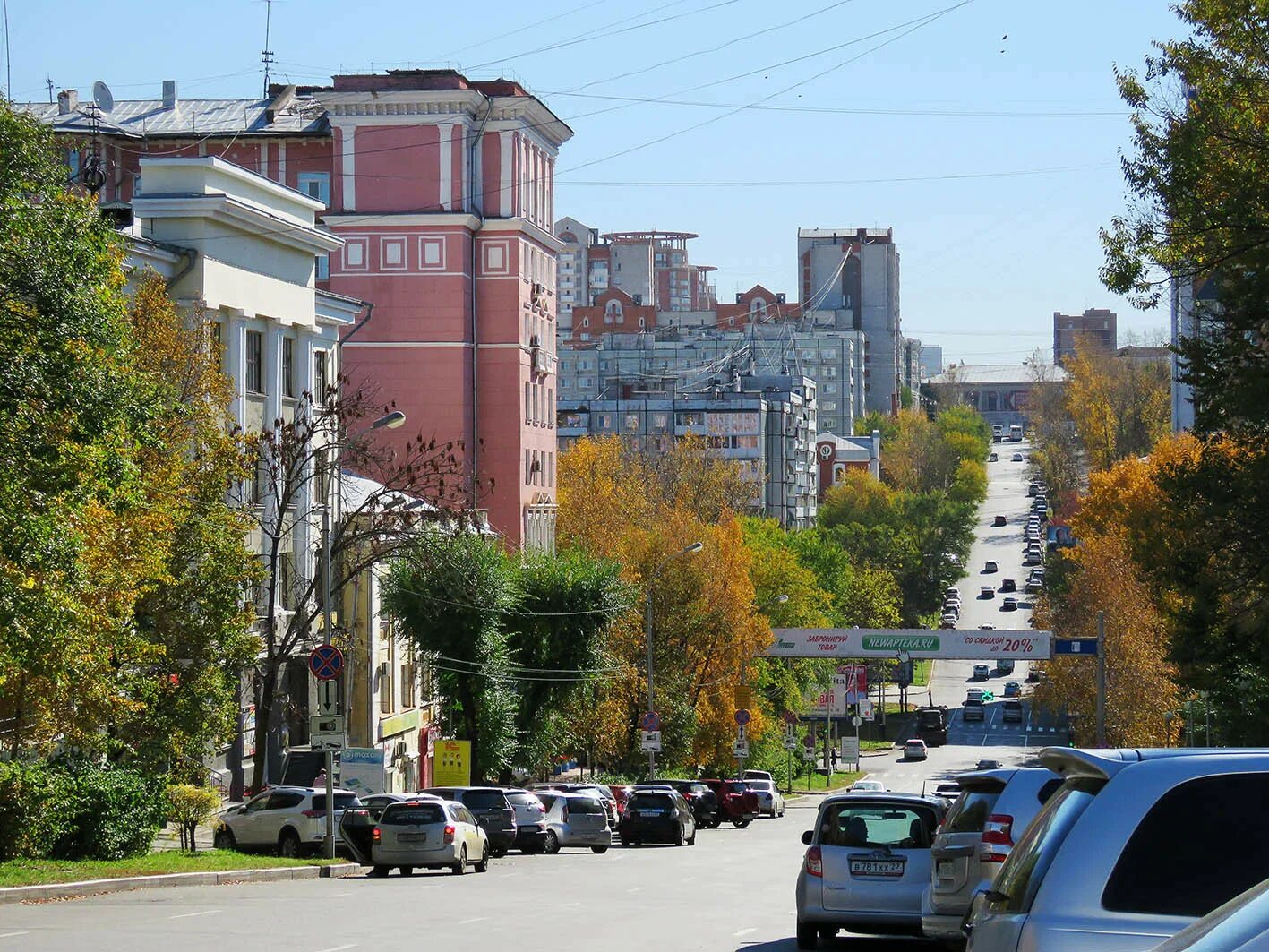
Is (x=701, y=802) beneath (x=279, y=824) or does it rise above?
beneath

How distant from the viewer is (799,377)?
15975cm

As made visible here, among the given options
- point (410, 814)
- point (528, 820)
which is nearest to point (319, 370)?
point (528, 820)

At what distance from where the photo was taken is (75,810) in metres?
26.1

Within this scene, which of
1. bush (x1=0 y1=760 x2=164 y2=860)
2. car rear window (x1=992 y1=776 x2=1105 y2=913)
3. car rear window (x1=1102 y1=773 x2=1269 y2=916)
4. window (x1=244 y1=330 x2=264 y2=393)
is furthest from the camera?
window (x1=244 y1=330 x2=264 y2=393)

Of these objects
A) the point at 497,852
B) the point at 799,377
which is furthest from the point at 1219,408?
the point at 799,377

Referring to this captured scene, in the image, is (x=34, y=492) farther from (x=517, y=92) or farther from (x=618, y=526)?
(x=618, y=526)

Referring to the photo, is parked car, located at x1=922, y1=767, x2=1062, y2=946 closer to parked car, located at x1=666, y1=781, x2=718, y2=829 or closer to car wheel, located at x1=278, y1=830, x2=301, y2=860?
car wheel, located at x1=278, y1=830, x2=301, y2=860

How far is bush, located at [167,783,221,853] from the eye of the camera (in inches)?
1176

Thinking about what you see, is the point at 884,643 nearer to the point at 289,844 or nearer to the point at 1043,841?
the point at 289,844

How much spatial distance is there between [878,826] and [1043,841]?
1081 cm

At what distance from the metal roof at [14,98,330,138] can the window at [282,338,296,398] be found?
21.5 meters

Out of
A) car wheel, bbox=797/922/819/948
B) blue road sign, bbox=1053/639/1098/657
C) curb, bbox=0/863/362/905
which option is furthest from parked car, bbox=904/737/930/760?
car wheel, bbox=797/922/819/948

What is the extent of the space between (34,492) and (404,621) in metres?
30.5

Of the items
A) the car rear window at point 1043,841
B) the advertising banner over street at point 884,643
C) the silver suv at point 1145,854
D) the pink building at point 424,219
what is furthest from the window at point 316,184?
the silver suv at point 1145,854
